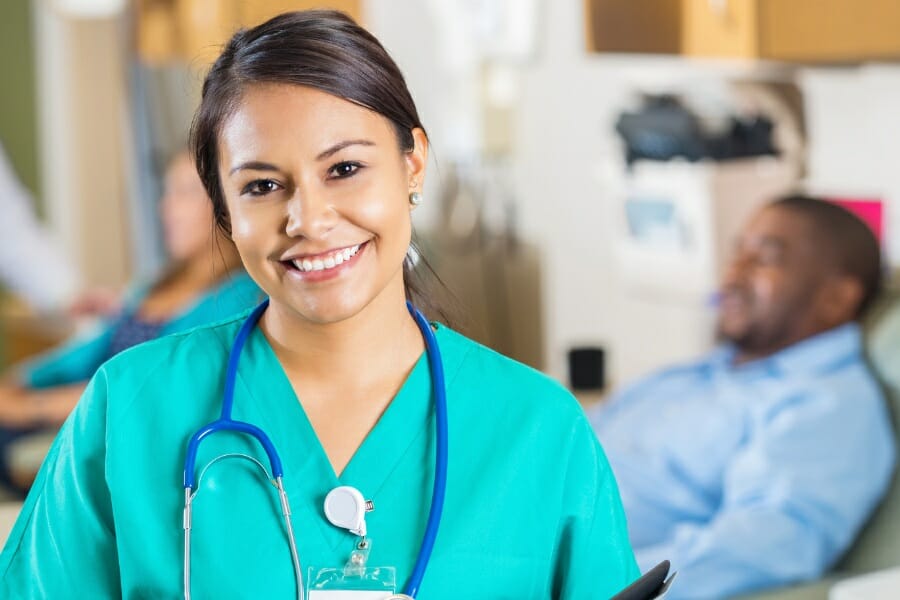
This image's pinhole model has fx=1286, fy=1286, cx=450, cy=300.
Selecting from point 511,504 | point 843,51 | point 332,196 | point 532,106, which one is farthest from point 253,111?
point 532,106

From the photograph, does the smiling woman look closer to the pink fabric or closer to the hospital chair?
the hospital chair

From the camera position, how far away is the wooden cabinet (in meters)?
1.93

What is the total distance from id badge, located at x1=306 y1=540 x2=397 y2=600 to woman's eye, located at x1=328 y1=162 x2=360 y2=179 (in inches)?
11.8

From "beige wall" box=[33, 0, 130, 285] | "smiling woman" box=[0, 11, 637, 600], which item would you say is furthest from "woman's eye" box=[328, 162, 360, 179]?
"beige wall" box=[33, 0, 130, 285]

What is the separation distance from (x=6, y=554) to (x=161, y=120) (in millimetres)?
3540

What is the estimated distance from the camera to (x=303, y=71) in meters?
1.01

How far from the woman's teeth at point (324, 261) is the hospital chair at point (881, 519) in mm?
1014

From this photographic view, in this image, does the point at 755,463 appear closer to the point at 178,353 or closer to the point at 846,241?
the point at 846,241

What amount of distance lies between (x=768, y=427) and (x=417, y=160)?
114 centimetres

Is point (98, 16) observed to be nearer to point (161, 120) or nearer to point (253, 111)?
point (161, 120)

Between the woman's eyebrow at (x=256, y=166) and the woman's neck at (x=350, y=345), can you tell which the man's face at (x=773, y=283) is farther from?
the woman's eyebrow at (x=256, y=166)

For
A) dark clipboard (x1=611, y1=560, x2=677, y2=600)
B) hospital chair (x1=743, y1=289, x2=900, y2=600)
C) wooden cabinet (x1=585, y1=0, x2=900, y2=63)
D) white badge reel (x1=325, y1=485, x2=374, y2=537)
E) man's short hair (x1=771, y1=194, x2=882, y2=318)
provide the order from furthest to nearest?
man's short hair (x1=771, y1=194, x2=882, y2=318), wooden cabinet (x1=585, y1=0, x2=900, y2=63), hospital chair (x1=743, y1=289, x2=900, y2=600), white badge reel (x1=325, y1=485, x2=374, y2=537), dark clipboard (x1=611, y1=560, x2=677, y2=600)

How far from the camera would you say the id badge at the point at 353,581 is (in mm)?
1004

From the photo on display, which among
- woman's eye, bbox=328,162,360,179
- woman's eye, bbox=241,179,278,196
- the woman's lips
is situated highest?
woman's eye, bbox=328,162,360,179
